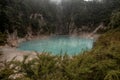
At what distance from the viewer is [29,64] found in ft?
33.7

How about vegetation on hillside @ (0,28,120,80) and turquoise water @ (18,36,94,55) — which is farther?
turquoise water @ (18,36,94,55)

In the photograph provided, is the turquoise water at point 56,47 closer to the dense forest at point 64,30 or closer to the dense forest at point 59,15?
the dense forest at point 64,30

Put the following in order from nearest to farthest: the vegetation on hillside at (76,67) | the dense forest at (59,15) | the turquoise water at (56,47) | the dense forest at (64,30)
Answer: the vegetation on hillside at (76,67) → the dense forest at (64,30) → the turquoise water at (56,47) → the dense forest at (59,15)

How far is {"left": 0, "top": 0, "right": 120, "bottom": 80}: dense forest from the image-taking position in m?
9.89

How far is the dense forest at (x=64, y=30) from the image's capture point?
32.4 ft

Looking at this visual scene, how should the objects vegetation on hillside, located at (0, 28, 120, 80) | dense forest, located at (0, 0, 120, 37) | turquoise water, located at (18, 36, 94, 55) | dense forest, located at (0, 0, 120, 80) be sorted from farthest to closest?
dense forest, located at (0, 0, 120, 37) → turquoise water, located at (18, 36, 94, 55) → dense forest, located at (0, 0, 120, 80) → vegetation on hillside, located at (0, 28, 120, 80)

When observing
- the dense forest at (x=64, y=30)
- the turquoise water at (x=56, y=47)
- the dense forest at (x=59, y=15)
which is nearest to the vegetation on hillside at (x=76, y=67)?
the dense forest at (x=64, y=30)

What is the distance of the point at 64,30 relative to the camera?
238 feet

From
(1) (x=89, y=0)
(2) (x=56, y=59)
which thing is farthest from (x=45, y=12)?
(2) (x=56, y=59)

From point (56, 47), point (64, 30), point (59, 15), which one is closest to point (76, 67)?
point (56, 47)

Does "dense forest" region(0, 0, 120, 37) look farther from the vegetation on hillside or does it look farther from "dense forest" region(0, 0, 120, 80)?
the vegetation on hillside

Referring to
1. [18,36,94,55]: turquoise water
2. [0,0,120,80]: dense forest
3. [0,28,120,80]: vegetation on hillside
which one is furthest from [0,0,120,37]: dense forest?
[0,28,120,80]: vegetation on hillside

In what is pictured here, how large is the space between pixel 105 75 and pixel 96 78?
17.4 inches

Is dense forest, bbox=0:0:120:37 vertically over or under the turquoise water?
over
